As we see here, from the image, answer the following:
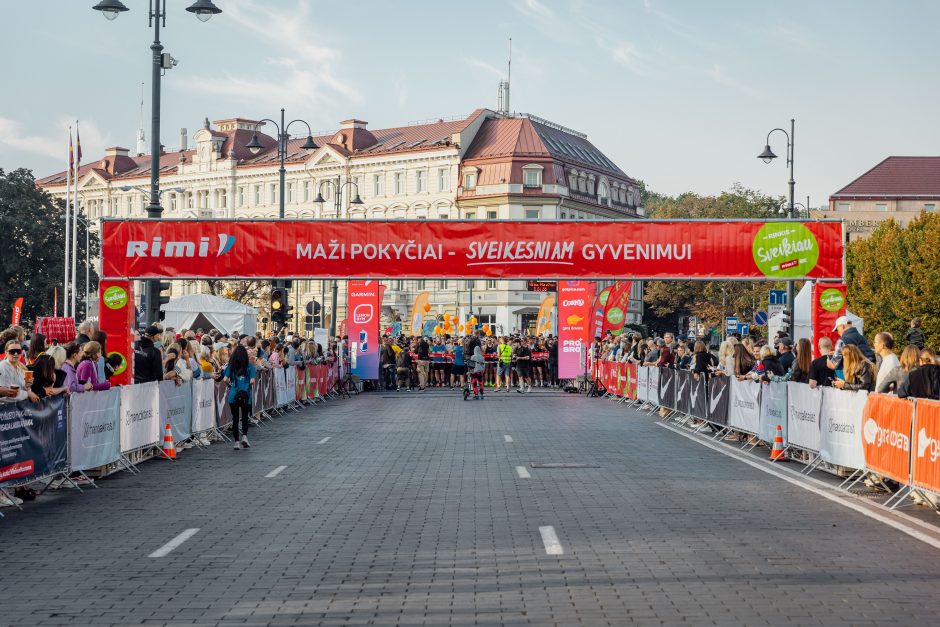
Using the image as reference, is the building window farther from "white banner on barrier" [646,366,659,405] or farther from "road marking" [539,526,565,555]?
"road marking" [539,526,565,555]

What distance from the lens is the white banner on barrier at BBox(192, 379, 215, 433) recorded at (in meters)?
21.0

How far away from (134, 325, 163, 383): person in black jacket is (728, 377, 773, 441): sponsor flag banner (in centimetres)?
890

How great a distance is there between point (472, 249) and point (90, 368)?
12.3m

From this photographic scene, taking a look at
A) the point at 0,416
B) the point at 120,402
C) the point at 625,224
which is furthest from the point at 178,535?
the point at 625,224

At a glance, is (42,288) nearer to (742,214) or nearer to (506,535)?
(742,214)

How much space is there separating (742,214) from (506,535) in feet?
248

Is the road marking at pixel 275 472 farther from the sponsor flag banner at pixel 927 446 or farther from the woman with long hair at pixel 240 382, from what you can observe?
the sponsor flag banner at pixel 927 446

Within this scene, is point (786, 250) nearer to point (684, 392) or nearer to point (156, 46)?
point (684, 392)

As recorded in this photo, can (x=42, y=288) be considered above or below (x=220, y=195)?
below

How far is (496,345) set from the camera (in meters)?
49.5

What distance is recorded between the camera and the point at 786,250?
26.5 m

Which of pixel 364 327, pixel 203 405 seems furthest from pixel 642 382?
pixel 203 405

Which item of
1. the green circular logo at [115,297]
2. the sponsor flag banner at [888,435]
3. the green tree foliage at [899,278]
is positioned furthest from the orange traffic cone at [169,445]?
the green tree foliage at [899,278]

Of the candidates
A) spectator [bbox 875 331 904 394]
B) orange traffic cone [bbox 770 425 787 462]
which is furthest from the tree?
spectator [bbox 875 331 904 394]
